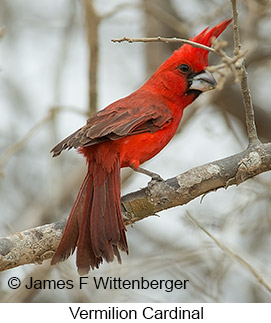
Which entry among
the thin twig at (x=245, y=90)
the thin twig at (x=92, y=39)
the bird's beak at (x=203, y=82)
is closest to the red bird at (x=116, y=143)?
the bird's beak at (x=203, y=82)

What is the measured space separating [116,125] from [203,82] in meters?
0.80

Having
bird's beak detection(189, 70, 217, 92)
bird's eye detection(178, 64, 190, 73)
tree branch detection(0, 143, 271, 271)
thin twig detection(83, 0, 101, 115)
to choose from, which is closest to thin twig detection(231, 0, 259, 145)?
tree branch detection(0, 143, 271, 271)

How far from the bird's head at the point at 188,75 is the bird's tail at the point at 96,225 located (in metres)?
0.88

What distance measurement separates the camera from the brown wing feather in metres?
3.17

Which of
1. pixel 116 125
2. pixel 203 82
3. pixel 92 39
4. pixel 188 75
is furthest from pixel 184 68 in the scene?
pixel 116 125

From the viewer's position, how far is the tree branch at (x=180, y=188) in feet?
9.86

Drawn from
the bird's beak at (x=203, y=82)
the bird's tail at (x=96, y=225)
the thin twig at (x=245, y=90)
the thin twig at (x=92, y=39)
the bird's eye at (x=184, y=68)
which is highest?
the thin twig at (x=92, y=39)

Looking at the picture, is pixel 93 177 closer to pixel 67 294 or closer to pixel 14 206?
pixel 67 294

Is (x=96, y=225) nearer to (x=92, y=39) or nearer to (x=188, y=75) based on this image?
(x=188, y=75)

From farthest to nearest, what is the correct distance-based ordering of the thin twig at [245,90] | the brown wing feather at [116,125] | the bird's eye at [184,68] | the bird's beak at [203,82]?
1. the bird's eye at [184,68]
2. the bird's beak at [203,82]
3. the brown wing feather at [116,125]
4. the thin twig at [245,90]

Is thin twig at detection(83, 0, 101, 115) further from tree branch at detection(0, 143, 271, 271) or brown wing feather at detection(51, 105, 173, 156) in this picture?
tree branch at detection(0, 143, 271, 271)

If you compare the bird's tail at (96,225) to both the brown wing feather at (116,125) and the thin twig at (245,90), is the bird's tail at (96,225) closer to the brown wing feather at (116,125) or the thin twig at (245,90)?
the brown wing feather at (116,125)

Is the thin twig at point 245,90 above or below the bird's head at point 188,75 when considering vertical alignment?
below
